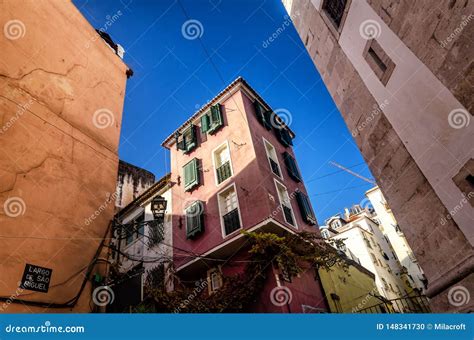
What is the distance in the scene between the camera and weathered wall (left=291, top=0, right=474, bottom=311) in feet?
15.9

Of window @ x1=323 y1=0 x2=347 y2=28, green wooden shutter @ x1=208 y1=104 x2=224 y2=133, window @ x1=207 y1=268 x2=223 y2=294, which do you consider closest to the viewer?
window @ x1=323 y1=0 x2=347 y2=28

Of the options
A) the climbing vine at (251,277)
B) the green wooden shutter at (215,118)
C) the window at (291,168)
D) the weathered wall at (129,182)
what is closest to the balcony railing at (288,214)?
the climbing vine at (251,277)

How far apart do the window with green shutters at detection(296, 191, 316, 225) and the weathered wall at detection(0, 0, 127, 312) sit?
9046 mm

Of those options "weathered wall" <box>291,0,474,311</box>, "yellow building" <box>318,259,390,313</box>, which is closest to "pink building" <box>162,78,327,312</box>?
"yellow building" <box>318,259,390,313</box>

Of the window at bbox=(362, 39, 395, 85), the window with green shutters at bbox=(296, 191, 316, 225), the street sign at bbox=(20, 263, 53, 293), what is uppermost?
the window with green shutters at bbox=(296, 191, 316, 225)

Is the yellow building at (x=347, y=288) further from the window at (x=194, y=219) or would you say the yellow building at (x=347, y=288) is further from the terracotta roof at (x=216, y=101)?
the terracotta roof at (x=216, y=101)

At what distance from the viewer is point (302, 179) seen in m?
16.4

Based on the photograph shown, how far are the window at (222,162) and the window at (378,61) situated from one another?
8.10 meters

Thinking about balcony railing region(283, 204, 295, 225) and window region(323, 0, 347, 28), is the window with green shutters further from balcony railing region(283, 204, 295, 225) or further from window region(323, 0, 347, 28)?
window region(323, 0, 347, 28)

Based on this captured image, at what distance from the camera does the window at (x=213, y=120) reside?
15344mm

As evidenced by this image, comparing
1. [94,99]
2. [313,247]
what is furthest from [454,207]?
[94,99]

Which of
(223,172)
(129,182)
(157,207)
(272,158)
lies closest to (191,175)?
(223,172)

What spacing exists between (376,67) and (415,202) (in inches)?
125

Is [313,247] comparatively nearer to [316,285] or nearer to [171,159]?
[316,285]
